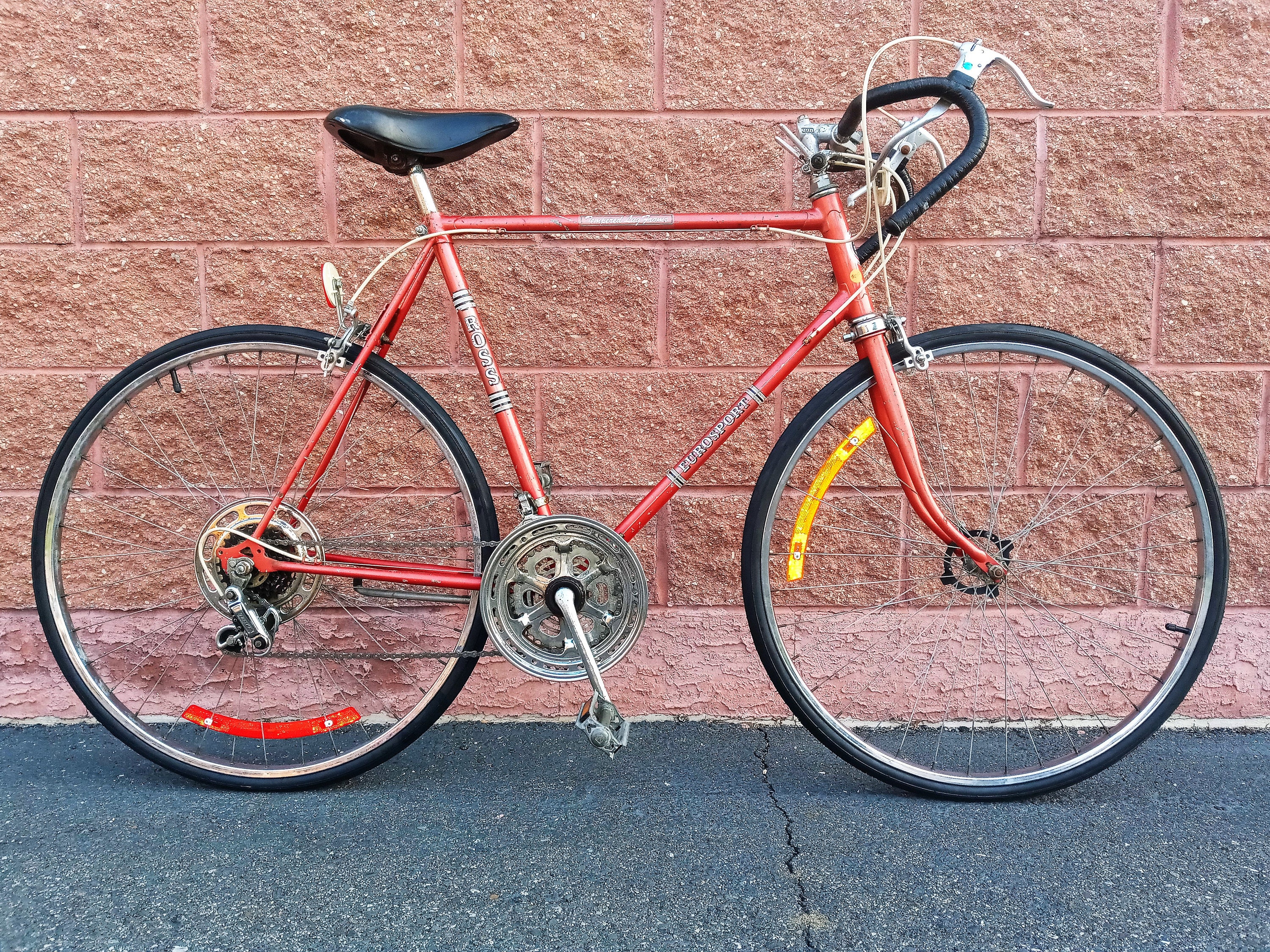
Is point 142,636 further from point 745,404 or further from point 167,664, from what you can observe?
point 745,404

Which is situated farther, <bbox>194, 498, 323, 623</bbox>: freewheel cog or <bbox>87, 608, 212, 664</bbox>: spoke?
<bbox>87, 608, 212, 664</bbox>: spoke

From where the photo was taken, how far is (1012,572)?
2.43m

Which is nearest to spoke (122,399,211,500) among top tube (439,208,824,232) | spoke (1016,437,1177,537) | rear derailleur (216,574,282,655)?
rear derailleur (216,574,282,655)

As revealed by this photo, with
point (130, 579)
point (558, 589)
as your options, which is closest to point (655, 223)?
point (558, 589)

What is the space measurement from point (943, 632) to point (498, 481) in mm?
1379

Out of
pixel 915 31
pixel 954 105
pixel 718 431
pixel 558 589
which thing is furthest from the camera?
pixel 915 31

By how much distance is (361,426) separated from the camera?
2.50m

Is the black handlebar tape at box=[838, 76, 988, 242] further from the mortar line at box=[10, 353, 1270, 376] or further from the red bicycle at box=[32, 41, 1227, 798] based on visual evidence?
the mortar line at box=[10, 353, 1270, 376]

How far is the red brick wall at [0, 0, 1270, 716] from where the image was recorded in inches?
94.8

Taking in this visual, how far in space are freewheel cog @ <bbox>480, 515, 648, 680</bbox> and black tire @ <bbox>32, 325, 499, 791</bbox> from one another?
11 centimetres

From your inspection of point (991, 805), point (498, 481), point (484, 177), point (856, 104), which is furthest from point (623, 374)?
point (991, 805)

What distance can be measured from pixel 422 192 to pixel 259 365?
0.65m

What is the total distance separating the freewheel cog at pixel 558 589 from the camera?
2004mm

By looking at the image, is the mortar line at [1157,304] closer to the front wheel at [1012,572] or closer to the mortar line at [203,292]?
the front wheel at [1012,572]
